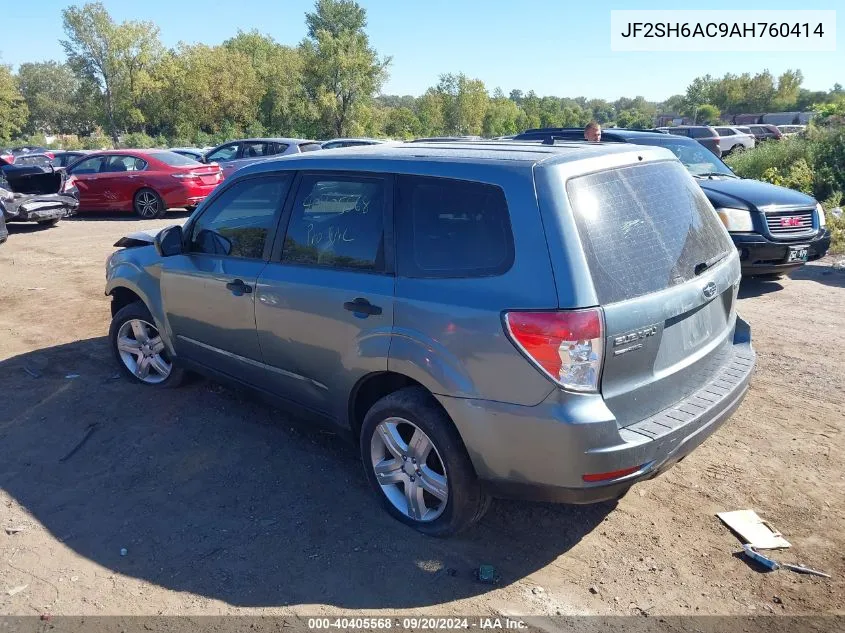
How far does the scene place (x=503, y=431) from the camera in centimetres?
279

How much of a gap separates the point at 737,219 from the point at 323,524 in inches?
240

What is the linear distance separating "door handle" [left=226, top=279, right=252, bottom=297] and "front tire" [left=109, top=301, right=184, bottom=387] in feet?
4.13

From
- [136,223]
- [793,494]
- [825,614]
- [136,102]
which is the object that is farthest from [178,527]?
[136,102]

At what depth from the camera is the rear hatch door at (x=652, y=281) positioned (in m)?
2.74

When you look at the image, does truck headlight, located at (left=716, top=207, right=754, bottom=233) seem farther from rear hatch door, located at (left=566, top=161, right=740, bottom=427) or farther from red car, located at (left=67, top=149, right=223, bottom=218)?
red car, located at (left=67, top=149, right=223, bottom=218)

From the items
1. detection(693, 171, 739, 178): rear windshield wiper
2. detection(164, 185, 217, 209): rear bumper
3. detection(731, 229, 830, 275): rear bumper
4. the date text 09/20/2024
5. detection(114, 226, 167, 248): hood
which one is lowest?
the date text 09/20/2024

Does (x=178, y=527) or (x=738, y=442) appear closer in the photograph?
(x=178, y=527)

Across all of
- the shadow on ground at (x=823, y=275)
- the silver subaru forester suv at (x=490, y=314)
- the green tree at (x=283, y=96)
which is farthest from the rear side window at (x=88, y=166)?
the green tree at (x=283, y=96)

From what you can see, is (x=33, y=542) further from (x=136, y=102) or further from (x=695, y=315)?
(x=136, y=102)

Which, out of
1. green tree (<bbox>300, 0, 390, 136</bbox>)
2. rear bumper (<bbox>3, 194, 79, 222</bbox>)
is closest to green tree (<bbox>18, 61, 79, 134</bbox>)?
green tree (<bbox>300, 0, 390, 136</bbox>)

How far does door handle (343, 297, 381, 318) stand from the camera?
3.24m

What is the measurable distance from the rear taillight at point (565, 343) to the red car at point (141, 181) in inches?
531

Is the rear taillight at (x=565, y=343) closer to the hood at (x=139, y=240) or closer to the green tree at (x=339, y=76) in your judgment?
the hood at (x=139, y=240)

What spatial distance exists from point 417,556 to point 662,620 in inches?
44.0
